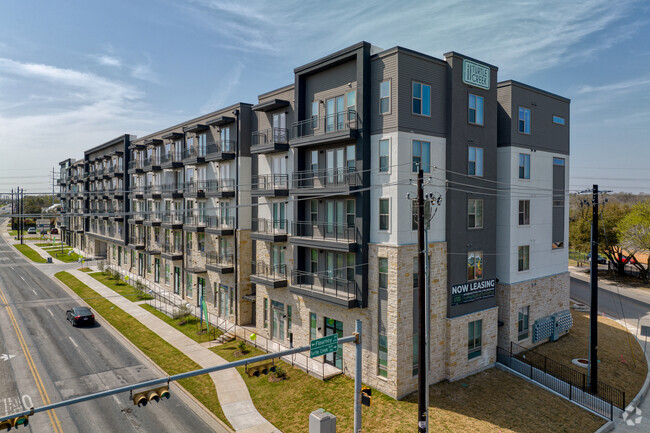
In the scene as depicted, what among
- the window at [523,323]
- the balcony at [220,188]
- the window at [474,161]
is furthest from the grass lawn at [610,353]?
the balcony at [220,188]

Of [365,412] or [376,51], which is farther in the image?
[376,51]

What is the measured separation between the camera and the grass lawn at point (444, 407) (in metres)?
18.9

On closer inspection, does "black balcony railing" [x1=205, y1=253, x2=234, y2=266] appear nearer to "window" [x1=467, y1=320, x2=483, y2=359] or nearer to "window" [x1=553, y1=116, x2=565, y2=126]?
"window" [x1=467, y1=320, x2=483, y2=359]

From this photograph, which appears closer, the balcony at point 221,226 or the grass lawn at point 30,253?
the balcony at point 221,226

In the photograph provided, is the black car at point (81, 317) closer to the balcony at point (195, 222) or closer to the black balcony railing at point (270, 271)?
the balcony at point (195, 222)

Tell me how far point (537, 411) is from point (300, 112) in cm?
2112

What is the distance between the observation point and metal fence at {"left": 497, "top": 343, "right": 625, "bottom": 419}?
21.5 metres

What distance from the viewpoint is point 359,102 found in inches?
890

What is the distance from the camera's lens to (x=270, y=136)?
3069cm

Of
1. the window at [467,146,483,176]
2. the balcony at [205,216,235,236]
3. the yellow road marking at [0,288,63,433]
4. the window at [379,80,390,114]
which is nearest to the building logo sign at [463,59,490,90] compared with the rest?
the window at [467,146,483,176]

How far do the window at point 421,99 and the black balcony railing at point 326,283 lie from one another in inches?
396

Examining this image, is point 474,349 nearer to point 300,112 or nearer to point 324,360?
point 324,360

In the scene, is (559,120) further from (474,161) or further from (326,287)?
(326,287)

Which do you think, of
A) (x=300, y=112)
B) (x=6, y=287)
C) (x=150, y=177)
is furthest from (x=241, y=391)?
(x=6, y=287)
